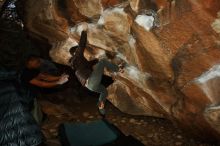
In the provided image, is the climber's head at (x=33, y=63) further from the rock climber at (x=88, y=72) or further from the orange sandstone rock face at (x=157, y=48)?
the orange sandstone rock face at (x=157, y=48)

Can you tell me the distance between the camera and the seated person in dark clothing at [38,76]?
4.81 meters

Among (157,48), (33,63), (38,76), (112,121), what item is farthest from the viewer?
(112,121)

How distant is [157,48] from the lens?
4.83 meters

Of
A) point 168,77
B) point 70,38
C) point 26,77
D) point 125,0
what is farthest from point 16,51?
point 168,77

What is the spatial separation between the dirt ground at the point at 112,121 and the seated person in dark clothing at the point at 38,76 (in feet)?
2.36

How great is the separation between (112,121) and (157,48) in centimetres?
189

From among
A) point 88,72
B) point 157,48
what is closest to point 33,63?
point 88,72

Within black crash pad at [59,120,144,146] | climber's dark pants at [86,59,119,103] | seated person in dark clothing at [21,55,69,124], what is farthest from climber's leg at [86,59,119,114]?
seated person in dark clothing at [21,55,69,124]

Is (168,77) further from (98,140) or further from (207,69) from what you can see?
(98,140)

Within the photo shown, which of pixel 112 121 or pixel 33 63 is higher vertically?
pixel 33 63

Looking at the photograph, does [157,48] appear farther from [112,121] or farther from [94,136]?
[112,121]

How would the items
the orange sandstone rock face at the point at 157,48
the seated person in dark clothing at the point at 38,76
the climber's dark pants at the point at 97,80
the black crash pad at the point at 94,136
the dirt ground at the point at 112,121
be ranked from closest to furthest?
the black crash pad at the point at 94,136
the orange sandstone rock face at the point at 157,48
the seated person in dark clothing at the point at 38,76
the climber's dark pants at the point at 97,80
the dirt ground at the point at 112,121

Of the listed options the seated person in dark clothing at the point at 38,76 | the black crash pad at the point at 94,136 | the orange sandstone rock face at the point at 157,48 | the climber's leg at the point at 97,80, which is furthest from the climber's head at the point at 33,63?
the orange sandstone rock face at the point at 157,48

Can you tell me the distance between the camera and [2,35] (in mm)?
7230
